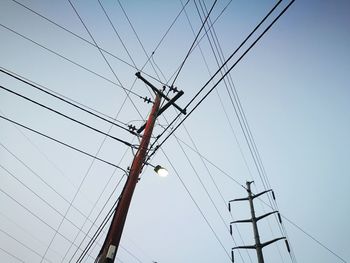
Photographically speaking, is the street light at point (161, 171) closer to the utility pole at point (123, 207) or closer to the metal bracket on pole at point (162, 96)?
the utility pole at point (123, 207)

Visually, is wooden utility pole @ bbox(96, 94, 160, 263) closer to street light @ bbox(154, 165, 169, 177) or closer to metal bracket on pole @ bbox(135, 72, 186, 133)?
street light @ bbox(154, 165, 169, 177)

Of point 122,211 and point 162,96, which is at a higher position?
point 162,96


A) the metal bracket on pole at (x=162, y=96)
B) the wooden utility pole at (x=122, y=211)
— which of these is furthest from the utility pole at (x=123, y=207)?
the metal bracket on pole at (x=162, y=96)

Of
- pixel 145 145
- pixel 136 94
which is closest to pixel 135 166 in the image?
pixel 145 145

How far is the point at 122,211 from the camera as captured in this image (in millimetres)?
5148

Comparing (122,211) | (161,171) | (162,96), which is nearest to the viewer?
(122,211)

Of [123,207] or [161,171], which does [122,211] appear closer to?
[123,207]

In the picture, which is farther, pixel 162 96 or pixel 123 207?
pixel 162 96

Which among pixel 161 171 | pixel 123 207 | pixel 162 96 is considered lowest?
pixel 123 207

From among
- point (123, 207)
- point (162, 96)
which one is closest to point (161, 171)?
point (123, 207)

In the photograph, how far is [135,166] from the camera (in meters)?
6.18

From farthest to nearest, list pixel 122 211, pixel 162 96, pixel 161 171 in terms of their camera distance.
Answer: pixel 162 96, pixel 161 171, pixel 122 211

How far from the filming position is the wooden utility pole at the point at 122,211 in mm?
4584

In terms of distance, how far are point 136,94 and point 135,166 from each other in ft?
12.5
